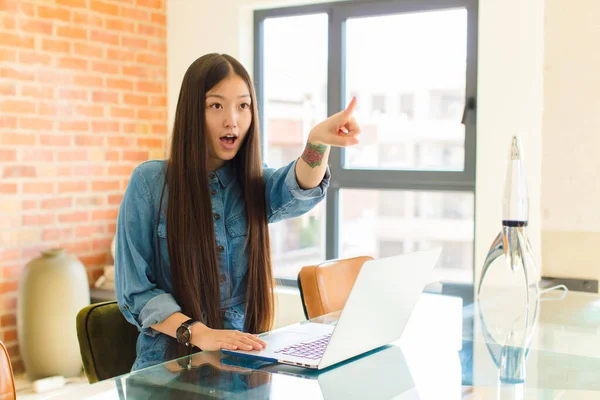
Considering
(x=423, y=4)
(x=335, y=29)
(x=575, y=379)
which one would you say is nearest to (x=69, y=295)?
(x=335, y=29)

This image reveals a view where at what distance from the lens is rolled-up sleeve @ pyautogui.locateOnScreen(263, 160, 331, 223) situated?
185cm

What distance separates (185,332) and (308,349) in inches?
12.0

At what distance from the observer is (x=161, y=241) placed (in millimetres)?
1796

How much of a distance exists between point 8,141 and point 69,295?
2.66 feet

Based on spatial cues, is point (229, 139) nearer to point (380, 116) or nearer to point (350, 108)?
point (350, 108)

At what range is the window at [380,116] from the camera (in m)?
3.62

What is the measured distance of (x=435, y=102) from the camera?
3.68 m

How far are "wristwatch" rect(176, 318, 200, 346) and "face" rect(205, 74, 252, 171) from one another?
46cm

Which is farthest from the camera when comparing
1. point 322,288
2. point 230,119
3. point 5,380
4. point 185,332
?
point 322,288

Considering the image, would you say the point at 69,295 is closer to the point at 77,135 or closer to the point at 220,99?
the point at 77,135

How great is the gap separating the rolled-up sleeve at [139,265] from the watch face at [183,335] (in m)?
0.07

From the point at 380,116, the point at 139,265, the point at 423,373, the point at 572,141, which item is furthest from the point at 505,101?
the point at 423,373

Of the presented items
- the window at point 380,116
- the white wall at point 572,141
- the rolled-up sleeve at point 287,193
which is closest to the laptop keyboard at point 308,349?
the rolled-up sleeve at point 287,193

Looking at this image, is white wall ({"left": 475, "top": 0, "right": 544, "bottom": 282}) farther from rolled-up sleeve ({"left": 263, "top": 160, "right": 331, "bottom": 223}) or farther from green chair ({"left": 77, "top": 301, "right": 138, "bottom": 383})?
green chair ({"left": 77, "top": 301, "right": 138, "bottom": 383})
